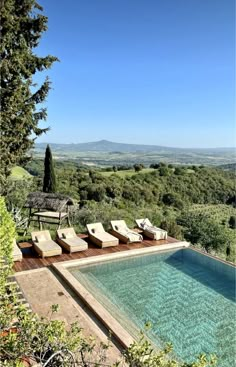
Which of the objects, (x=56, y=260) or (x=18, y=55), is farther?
(x=18, y=55)

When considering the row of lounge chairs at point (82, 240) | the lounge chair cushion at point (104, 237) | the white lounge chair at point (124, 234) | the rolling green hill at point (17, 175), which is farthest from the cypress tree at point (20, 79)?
the white lounge chair at point (124, 234)

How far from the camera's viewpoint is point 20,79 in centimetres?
1113

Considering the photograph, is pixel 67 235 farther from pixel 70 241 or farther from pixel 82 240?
pixel 82 240

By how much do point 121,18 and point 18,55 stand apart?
563 centimetres

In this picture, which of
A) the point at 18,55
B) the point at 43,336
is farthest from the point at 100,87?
the point at 43,336

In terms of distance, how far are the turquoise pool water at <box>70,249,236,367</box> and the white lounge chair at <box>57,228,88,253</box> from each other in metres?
0.90

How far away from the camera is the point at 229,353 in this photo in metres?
5.63

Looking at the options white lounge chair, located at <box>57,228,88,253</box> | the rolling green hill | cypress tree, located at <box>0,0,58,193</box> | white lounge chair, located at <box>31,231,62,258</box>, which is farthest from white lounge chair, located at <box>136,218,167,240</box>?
the rolling green hill

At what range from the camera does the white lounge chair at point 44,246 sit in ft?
Result: 30.8

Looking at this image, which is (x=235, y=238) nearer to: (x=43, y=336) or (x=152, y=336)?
(x=152, y=336)

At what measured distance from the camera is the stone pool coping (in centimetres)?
569

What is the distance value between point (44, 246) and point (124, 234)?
10.2 feet

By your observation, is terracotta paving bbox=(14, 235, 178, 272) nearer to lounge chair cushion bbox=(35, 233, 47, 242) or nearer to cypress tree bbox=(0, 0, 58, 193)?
lounge chair cushion bbox=(35, 233, 47, 242)

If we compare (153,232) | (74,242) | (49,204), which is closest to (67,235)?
(74,242)
